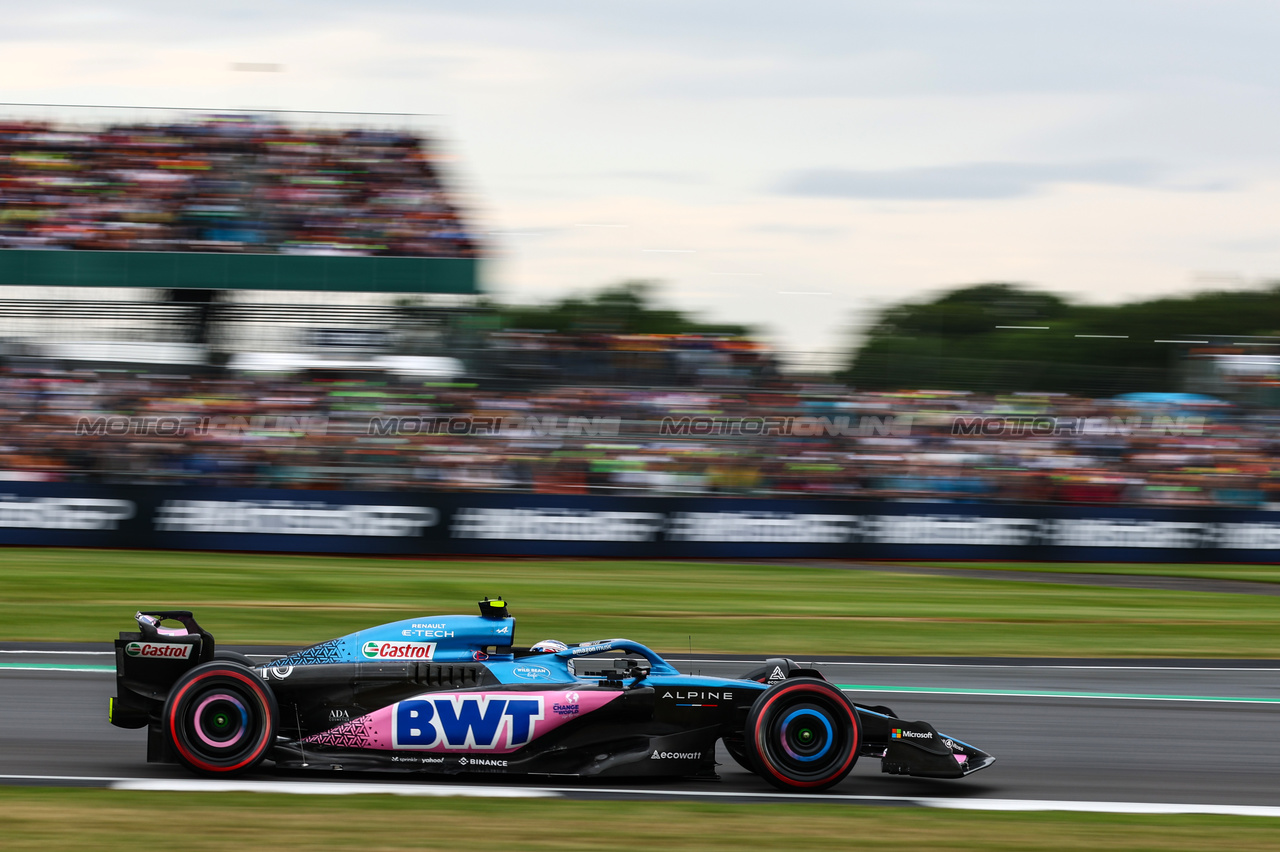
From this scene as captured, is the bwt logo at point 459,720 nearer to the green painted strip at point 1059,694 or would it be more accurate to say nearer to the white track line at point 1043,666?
the green painted strip at point 1059,694

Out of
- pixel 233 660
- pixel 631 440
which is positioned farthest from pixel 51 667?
pixel 631 440

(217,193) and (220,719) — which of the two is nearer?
(220,719)

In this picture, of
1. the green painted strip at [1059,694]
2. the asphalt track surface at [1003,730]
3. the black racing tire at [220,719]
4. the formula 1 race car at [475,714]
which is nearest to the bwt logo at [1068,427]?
the asphalt track surface at [1003,730]

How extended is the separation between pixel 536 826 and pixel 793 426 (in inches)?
492

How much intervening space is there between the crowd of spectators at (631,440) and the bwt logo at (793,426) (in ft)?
0.08

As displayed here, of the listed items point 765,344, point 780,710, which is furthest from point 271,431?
point 780,710

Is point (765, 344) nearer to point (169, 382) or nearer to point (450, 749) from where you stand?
point (169, 382)

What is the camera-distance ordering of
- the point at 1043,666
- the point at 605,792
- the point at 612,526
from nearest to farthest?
the point at 605,792, the point at 1043,666, the point at 612,526

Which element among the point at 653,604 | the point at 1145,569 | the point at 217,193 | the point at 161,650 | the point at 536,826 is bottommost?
the point at 536,826

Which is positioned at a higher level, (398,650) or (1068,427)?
(1068,427)

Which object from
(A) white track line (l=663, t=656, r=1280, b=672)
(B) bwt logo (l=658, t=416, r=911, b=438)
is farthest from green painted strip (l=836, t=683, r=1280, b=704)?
(B) bwt logo (l=658, t=416, r=911, b=438)

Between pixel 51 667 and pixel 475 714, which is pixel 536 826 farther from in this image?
pixel 51 667

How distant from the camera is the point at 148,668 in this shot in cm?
548

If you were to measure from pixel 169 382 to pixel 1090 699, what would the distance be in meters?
13.3
